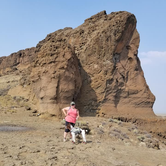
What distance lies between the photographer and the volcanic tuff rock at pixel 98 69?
16.3 metres

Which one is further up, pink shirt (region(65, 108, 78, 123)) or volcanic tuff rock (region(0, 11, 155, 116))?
volcanic tuff rock (region(0, 11, 155, 116))

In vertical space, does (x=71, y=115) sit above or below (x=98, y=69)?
below

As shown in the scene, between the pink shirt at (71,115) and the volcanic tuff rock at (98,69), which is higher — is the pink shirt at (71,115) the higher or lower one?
the lower one

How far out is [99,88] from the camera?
19.2 m

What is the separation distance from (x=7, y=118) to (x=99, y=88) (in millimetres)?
8843

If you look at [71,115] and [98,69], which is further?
[98,69]

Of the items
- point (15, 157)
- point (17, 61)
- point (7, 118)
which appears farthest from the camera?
point (17, 61)

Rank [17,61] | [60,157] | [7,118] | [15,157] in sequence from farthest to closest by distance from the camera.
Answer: [17,61] < [7,118] < [60,157] < [15,157]

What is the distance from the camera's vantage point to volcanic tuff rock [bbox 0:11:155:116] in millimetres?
16328

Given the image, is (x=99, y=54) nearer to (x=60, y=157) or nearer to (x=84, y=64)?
(x=84, y=64)

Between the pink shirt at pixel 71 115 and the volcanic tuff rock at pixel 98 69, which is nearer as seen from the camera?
the pink shirt at pixel 71 115

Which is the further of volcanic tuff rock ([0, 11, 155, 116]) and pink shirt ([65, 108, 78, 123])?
volcanic tuff rock ([0, 11, 155, 116])

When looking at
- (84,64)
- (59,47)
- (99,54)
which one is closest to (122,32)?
(99,54)

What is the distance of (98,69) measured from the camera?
19578 millimetres
